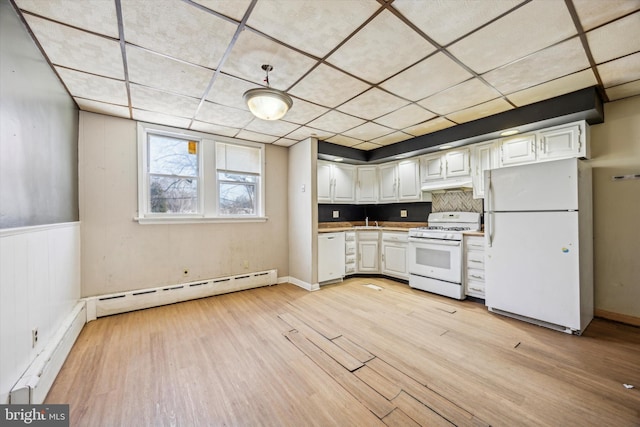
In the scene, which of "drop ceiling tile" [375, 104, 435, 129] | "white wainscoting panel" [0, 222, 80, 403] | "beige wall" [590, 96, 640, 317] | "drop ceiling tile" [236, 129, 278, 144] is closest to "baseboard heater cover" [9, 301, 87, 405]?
"white wainscoting panel" [0, 222, 80, 403]

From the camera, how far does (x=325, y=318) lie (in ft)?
9.63

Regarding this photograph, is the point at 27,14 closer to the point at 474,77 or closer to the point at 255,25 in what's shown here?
the point at 255,25

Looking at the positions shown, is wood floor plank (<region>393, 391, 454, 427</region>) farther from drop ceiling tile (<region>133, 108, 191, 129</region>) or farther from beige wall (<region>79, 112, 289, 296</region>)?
drop ceiling tile (<region>133, 108, 191, 129</region>)

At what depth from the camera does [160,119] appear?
10.7 ft

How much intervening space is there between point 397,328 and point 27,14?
3707mm

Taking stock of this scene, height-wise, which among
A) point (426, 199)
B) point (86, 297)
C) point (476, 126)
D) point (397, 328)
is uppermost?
point (476, 126)

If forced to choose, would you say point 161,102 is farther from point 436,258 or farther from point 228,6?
point 436,258

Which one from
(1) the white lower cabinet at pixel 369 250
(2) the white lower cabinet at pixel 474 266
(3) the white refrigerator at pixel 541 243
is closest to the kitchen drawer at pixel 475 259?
(2) the white lower cabinet at pixel 474 266

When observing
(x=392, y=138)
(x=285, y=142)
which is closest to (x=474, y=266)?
(x=392, y=138)

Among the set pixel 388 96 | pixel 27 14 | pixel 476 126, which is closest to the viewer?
pixel 27 14

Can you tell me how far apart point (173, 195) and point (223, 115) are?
1392mm

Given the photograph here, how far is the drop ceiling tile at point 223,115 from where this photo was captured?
291 cm

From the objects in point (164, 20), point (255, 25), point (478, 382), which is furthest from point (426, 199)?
point (164, 20)

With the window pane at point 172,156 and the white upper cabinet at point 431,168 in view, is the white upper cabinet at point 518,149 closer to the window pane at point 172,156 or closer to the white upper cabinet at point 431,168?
the white upper cabinet at point 431,168
